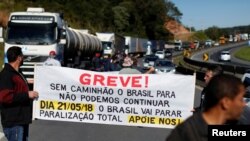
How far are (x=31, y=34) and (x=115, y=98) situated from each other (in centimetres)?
1347

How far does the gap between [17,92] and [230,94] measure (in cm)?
400

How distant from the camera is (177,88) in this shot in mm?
11281

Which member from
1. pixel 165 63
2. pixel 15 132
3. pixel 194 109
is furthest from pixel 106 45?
pixel 15 132

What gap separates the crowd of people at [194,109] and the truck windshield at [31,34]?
1181cm

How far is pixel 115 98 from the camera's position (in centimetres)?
1153

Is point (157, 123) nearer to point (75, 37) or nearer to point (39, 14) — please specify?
point (39, 14)

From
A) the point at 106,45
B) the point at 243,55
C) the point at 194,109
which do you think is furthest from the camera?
the point at 243,55

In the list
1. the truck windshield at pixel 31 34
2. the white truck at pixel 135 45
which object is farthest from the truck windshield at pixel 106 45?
the truck windshield at pixel 31 34

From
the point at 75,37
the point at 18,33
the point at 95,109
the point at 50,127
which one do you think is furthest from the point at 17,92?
the point at 75,37

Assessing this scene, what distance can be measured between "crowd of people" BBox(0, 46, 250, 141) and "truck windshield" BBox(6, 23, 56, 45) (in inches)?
465

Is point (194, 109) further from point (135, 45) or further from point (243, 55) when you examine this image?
point (243, 55)

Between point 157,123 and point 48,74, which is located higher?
point 48,74

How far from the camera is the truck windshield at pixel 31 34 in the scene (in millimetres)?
24297

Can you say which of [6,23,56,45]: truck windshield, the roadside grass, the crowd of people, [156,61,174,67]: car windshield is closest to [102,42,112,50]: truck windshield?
[156,61,174,67]: car windshield
